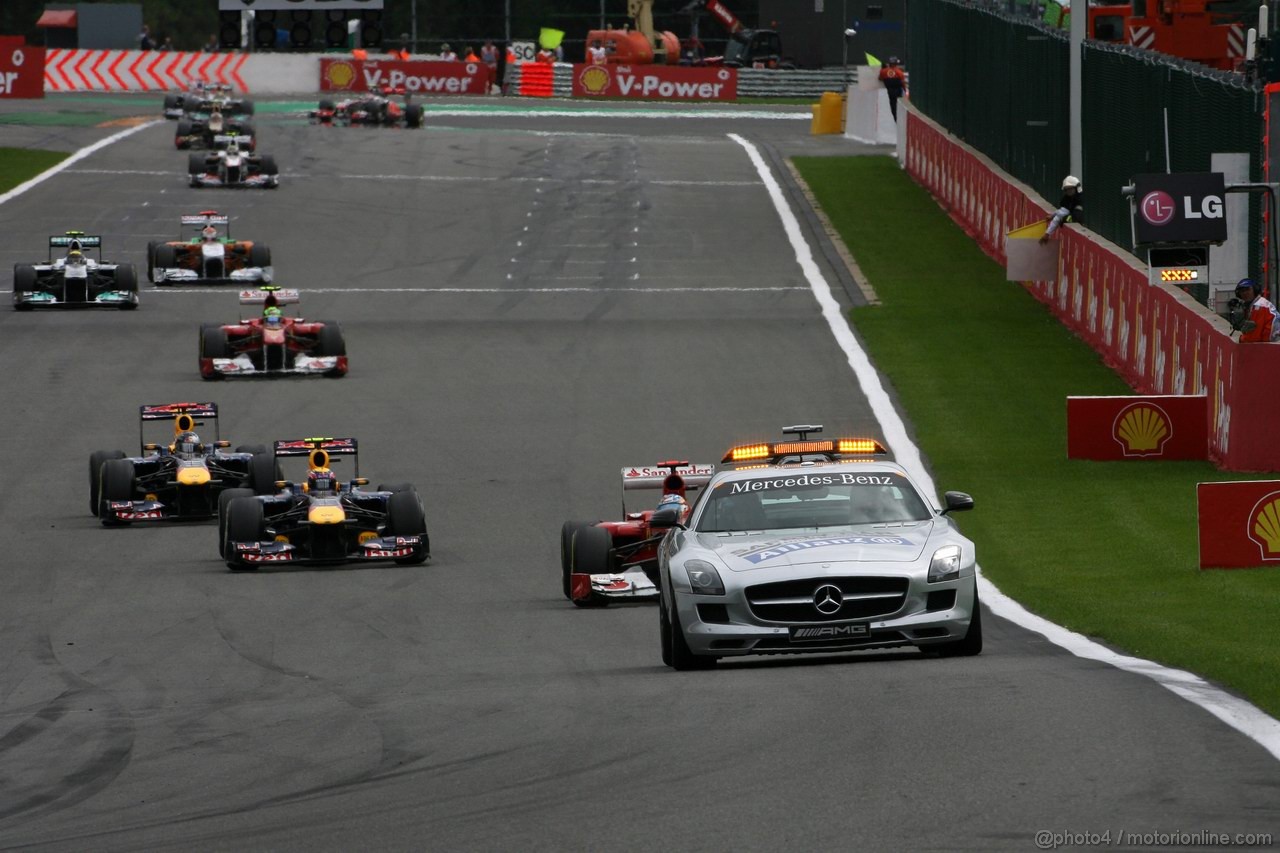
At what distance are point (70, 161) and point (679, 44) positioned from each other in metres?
39.2

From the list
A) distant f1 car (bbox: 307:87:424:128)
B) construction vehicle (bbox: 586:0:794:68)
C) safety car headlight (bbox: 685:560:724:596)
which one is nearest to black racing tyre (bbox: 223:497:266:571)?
safety car headlight (bbox: 685:560:724:596)

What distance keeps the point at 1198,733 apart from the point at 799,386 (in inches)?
803

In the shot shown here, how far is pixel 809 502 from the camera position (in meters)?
13.6

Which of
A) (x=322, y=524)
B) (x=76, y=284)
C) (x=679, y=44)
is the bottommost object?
(x=322, y=524)

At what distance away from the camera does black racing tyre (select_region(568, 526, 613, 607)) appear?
56.1 ft

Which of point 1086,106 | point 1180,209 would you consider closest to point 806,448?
point 1180,209

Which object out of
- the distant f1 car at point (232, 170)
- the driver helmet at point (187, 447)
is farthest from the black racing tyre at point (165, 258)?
the driver helmet at point (187, 447)

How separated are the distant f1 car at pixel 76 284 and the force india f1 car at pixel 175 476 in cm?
1509

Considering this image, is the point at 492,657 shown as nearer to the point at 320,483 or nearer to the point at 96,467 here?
the point at 320,483

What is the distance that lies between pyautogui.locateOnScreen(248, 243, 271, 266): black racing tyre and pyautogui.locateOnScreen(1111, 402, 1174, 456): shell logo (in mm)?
19654

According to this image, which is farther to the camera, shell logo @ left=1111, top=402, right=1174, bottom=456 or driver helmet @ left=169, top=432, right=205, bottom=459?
shell logo @ left=1111, top=402, right=1174, bottom=456

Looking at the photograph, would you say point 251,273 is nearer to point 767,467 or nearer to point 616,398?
point 616,398

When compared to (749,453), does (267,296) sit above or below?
above

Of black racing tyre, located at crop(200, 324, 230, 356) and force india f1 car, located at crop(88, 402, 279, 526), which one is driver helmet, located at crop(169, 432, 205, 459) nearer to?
force india f1 car, located at crop(88, 402, 279, 526)
